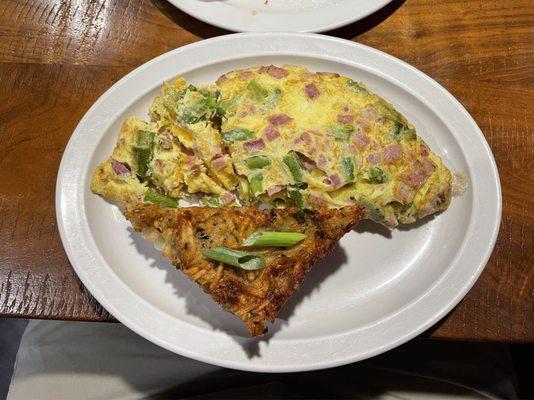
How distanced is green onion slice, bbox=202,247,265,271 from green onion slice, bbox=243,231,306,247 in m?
0.04

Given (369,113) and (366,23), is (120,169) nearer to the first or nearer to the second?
(369,113)

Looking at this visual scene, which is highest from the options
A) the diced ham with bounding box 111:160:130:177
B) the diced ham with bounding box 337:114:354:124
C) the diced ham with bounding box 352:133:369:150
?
the diced ham with bounding box 337:114:354:124

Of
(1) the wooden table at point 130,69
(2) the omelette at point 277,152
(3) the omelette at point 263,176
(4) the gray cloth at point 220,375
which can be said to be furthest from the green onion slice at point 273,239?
(4) the gray cloth at point 220,375

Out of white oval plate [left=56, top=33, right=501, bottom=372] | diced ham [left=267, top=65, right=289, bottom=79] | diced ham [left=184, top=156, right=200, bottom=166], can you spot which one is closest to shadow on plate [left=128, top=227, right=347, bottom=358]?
white oval plate [left=56, top=33, right=501, bottom=372]

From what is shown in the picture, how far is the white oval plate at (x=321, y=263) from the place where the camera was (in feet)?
5.28

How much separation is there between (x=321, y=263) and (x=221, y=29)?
1.07 meters

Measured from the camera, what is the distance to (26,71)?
2.19m

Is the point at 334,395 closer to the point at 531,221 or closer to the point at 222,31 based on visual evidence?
the point at 531,221

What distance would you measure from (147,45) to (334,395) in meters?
1.62

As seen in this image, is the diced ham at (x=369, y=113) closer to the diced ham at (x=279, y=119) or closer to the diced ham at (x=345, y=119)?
the diced ham at (x=345, y=119)

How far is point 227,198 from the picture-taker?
179 cm

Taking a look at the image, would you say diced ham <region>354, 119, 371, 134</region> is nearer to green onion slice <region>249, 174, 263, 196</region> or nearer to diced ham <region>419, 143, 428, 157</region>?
diced ham <region>419, 143, 428, 157</region>

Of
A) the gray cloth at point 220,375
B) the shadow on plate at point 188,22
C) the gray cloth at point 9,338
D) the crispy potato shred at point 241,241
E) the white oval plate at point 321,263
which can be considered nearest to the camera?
the crispy potato shred at point 241,241

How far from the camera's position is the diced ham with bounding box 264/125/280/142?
5.48 ft
